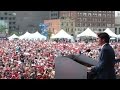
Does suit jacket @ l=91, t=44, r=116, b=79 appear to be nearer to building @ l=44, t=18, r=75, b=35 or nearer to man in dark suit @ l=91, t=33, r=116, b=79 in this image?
man in dark suit @ l=91, t=33, r=116, b=79

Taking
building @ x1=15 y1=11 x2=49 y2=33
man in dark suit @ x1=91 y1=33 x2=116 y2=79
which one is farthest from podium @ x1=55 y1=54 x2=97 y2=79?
building @ x1=15 y1=11 x2=49 y2=33

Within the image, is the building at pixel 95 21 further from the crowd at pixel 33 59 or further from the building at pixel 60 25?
the crowd at pixel 33 59

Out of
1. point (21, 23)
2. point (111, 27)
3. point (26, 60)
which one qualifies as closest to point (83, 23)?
point (111, 27)

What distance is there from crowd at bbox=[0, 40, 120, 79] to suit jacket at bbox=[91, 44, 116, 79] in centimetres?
17

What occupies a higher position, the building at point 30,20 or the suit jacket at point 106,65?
the building at point 30,20

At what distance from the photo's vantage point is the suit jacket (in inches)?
116

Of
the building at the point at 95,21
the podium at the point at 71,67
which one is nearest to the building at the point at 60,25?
the building at the point at 95,21

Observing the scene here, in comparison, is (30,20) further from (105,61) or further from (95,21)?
(105,61)

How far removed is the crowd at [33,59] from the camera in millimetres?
3549

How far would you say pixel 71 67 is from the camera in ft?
9.60

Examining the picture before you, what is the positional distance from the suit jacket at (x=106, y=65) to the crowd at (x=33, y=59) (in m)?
0.17
